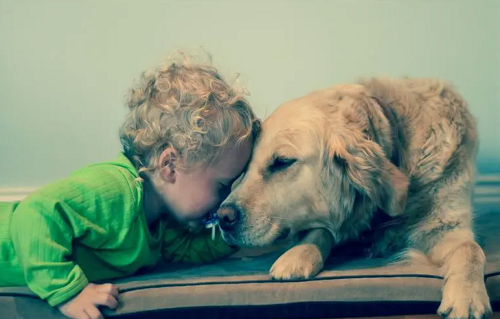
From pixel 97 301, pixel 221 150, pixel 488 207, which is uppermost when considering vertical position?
pixel 221 150

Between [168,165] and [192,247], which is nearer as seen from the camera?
[168,165]

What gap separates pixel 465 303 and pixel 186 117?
32.7 inches

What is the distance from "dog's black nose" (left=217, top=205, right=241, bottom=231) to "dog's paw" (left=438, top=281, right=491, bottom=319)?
546mm

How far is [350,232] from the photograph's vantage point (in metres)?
1.66

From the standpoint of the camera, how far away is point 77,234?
1.40 metres

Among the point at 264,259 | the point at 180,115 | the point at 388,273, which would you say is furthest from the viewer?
the point at 264,259

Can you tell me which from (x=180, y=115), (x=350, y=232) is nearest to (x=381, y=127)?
(x=350, y=232)

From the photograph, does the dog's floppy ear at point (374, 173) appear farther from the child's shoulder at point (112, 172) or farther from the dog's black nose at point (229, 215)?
the child's shoulder at point (112, 172)

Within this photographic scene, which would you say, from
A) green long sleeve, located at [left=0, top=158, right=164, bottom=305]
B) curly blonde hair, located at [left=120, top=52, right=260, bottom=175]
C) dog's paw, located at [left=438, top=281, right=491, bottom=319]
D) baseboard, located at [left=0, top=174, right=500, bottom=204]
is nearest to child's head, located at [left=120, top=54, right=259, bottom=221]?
curly blonde hair, located at [left=120, top=52, right=260, bottom=175]

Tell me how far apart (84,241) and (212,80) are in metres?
0.56

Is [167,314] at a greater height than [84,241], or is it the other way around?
[84,241]

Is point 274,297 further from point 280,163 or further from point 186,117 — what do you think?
point 186,117

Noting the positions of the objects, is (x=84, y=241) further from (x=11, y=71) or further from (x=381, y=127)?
(x=11, y=71)

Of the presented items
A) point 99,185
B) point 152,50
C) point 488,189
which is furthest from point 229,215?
point 488,189
